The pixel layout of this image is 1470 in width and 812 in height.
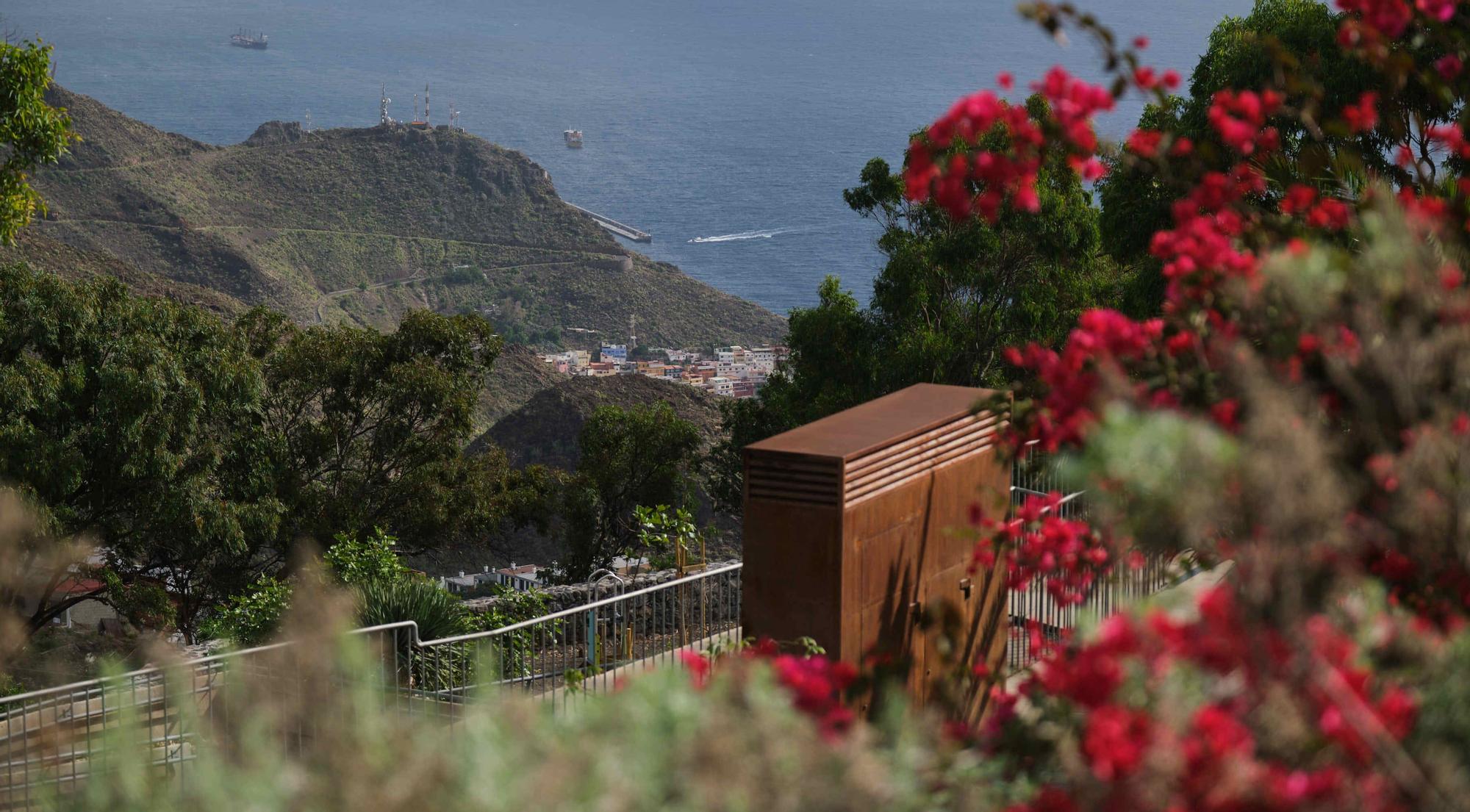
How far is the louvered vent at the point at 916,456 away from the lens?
18.3 feet

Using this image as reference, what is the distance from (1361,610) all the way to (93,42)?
7844 inches

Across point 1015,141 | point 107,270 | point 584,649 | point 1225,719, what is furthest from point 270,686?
point 107,270

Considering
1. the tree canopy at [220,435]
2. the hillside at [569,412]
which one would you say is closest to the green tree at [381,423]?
the tree canopy at [220,435]

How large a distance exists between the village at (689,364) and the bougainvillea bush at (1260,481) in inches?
1889

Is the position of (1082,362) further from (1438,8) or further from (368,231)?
(368,231)

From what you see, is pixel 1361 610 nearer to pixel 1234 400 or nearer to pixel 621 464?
pixel 1234 400

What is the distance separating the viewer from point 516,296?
73.9 m

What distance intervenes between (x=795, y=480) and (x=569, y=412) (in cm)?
3560

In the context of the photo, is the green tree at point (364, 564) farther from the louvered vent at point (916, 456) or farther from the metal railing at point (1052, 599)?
the louvered vent at point (916, 456)

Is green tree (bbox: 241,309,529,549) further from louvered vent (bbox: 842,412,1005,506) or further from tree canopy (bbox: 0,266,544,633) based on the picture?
louvered vent (bbox: 842,412,1005,506)

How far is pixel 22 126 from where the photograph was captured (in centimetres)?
1269

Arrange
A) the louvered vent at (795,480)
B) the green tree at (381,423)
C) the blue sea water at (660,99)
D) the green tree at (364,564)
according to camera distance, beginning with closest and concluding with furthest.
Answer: the louvered vent at (795,480) < the green tree at (364,564) < the green tree at (381,423) < the blue sea water at (660,99)

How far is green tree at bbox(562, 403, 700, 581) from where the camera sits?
25.9 meters

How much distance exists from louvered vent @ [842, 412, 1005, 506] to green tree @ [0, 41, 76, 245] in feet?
30.6
